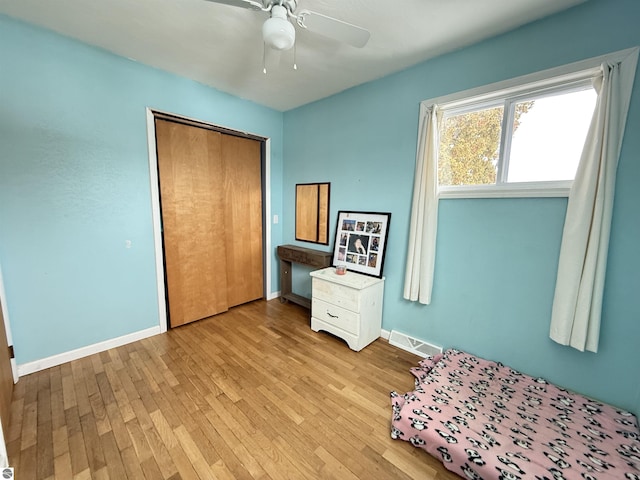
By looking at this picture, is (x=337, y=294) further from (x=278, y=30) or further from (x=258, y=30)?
(x=258, y=30)

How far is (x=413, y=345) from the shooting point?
2.43 m

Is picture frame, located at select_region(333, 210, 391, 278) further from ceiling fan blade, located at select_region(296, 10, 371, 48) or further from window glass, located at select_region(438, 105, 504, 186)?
ceiling fan blade, located at select_region(296, 10, 371, 48)

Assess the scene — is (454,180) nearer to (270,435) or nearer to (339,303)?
(339,303)

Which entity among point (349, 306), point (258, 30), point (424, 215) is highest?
point (258, 30)

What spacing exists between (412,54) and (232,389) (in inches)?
122

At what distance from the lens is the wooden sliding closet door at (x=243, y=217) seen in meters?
3.10

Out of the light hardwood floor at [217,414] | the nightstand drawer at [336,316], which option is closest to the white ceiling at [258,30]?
the nightstand drawer at [336,316]

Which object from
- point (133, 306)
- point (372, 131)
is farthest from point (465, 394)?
point (133, 306)

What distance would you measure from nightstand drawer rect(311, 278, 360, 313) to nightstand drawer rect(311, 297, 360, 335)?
51 mm

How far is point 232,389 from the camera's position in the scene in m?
1.89

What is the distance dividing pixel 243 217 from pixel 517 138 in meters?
2.95

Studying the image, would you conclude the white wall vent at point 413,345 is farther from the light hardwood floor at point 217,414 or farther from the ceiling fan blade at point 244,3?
the ceiling fan blade at point 244,3

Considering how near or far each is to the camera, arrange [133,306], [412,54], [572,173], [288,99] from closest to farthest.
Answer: [572,173], [412,54], [133,306], [288,99]

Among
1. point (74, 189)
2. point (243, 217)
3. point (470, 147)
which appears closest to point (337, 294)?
point (243, 217)
